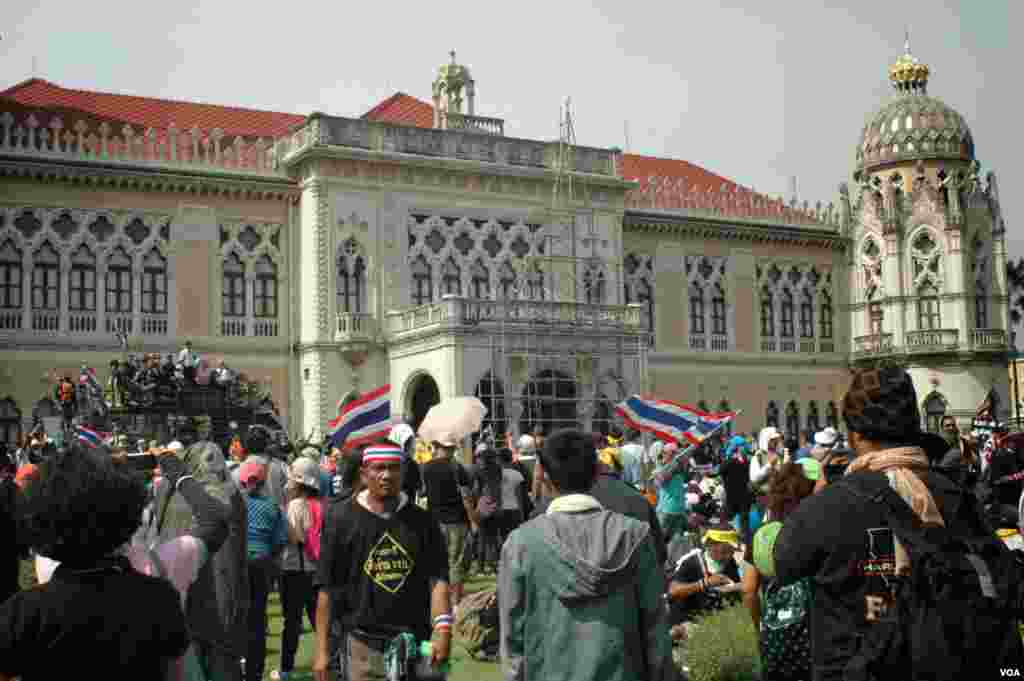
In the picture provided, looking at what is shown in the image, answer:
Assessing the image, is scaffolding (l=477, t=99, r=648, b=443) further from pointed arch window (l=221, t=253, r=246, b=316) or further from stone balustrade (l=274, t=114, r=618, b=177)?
pointed arch window (l=221, t=253, r=246, b=316)

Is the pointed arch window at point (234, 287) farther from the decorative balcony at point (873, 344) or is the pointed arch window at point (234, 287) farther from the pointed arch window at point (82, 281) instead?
the decorative balcony at point (873, 344)

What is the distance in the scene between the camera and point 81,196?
32.4m

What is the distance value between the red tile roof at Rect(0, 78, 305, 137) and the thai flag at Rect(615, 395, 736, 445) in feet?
58.8

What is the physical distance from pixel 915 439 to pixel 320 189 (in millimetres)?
30555

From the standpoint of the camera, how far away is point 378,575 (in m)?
6.20

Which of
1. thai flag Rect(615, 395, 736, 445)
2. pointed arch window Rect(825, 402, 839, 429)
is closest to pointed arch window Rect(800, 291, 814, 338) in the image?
pointed arch window Rect(825, 402, 839, 429)

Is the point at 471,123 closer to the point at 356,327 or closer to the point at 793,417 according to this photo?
the point at 356,327

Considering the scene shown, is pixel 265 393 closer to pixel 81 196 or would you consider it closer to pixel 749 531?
pixel 81 196

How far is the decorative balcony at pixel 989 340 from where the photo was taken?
43000 mm

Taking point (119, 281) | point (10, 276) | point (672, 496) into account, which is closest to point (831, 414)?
point (119, 281)

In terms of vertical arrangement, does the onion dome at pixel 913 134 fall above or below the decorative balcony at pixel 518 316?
above

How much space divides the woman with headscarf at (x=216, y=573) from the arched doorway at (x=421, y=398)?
2529 cm

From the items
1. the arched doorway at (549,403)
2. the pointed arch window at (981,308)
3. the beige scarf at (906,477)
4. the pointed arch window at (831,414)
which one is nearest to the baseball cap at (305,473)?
the beige scarf at (906,477)

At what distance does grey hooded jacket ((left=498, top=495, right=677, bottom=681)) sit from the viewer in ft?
15.8
